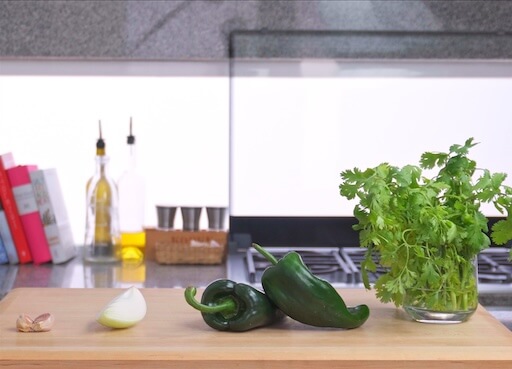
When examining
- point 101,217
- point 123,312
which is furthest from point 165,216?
point 123,312

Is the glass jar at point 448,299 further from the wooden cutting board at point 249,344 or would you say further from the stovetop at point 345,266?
the stovetop at point 345,266

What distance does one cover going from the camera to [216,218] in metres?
2.93

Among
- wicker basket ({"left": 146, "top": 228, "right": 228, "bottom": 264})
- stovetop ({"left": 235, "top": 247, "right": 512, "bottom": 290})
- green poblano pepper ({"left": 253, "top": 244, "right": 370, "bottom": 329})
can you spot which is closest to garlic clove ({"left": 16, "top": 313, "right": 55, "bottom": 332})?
green poblano pepper ({"left": 253, "top": 244, "right": 370, "bottom": 329})

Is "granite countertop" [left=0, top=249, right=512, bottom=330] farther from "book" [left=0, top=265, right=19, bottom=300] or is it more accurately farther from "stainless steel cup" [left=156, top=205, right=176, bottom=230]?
"stainless steel cup" [left=156, top=205, right=176, bottom=230]

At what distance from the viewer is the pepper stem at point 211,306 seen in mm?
1652

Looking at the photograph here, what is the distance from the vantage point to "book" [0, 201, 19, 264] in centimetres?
289

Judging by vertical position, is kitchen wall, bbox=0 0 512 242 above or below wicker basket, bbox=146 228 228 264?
above

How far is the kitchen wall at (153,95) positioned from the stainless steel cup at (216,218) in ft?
0.71

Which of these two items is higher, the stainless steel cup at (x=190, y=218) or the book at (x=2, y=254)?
the stainless steel cup at (x=190, y=218)

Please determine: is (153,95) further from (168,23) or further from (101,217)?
(101,217)

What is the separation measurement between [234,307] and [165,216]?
4.08 ft

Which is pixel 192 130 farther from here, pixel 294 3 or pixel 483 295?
pixel 483 295

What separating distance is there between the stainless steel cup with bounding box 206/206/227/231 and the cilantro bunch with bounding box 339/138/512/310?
3.92 feet

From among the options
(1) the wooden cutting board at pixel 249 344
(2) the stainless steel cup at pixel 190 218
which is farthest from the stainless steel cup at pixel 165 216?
(1) the wooden cutting board at pixel 249 344
